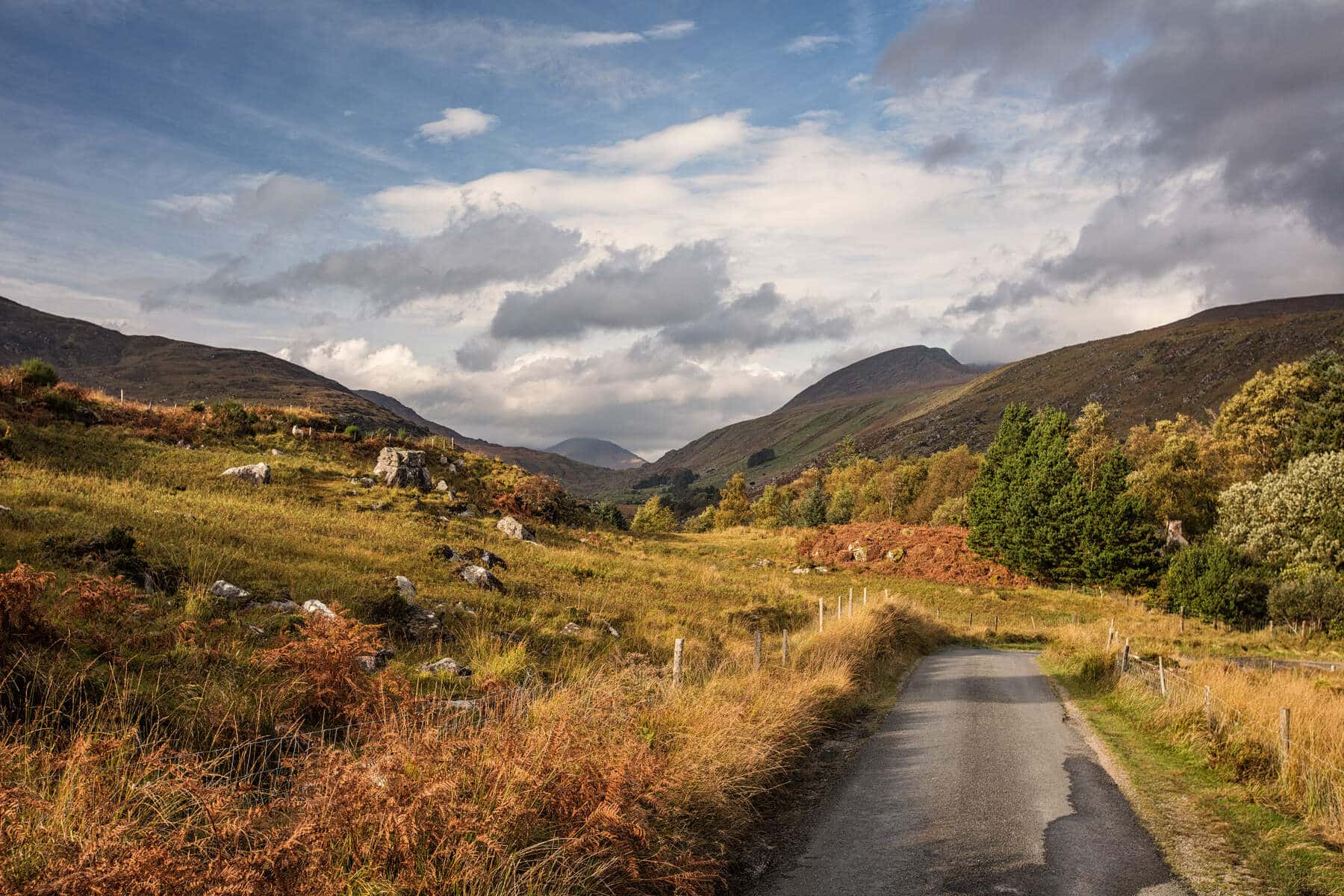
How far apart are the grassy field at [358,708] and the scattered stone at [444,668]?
251mm

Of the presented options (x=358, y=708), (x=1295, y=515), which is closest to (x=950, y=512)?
(x=1295, y=515)

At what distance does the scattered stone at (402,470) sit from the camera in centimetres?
3431

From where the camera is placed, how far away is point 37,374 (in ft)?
98.8

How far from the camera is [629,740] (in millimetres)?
6977

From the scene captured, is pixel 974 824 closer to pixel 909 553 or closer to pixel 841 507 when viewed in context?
pixel 909 553

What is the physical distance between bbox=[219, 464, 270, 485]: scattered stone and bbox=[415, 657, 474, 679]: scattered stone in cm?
1991

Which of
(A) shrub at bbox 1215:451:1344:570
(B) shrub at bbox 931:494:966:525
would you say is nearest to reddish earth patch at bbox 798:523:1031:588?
Result: (B) shrub at bbox 931:494:966:525

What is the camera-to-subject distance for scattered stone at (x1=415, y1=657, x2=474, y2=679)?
11.3 meters

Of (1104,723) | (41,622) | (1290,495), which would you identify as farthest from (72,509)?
(1290,495)

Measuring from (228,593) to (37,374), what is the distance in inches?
1042

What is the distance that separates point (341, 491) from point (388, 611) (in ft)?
58.3

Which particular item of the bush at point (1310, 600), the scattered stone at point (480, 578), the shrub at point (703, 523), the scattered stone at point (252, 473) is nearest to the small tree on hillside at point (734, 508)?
the shrub at point (703, 523)

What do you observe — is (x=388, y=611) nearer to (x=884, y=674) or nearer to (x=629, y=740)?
(x=629, y=740)

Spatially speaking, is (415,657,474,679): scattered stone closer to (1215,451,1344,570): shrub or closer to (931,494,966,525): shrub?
(1215,451,1344,570): shrub
